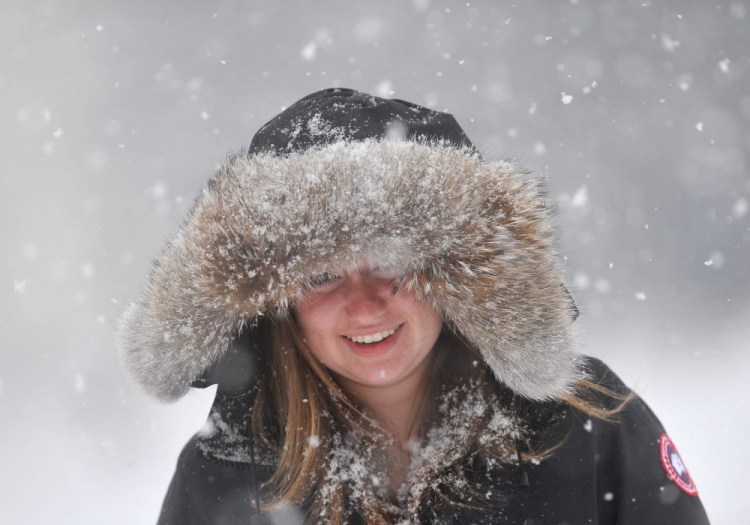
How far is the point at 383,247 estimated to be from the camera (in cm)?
137

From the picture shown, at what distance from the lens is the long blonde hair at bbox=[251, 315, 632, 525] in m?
1.62

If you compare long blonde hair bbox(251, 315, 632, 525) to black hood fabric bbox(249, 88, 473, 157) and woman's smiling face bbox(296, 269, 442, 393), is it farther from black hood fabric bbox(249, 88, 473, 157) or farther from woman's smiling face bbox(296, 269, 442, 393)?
black hood fabric bbox(249, 88, 473, 157)

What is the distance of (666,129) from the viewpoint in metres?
6.46

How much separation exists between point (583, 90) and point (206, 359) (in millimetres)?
5872

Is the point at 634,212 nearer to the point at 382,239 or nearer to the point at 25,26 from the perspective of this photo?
the point at 382,239

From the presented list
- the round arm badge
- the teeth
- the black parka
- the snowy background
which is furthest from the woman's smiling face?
the snowy background

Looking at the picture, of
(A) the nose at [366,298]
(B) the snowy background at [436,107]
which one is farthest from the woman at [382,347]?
(B) the snowy background at [436,107]

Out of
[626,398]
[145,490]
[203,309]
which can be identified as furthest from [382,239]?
[145,490]

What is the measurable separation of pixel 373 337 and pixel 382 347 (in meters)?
0.03

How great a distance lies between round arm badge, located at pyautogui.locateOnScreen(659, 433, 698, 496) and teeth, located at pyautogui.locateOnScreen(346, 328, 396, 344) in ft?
2.51

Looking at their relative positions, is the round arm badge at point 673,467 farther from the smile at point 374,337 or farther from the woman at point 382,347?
the smile at point 374,337

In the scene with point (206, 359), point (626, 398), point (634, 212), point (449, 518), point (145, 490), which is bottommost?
point (145, 490)

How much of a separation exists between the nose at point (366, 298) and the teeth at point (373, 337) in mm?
50

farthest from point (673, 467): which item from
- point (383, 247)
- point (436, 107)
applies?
point (436, 107)
